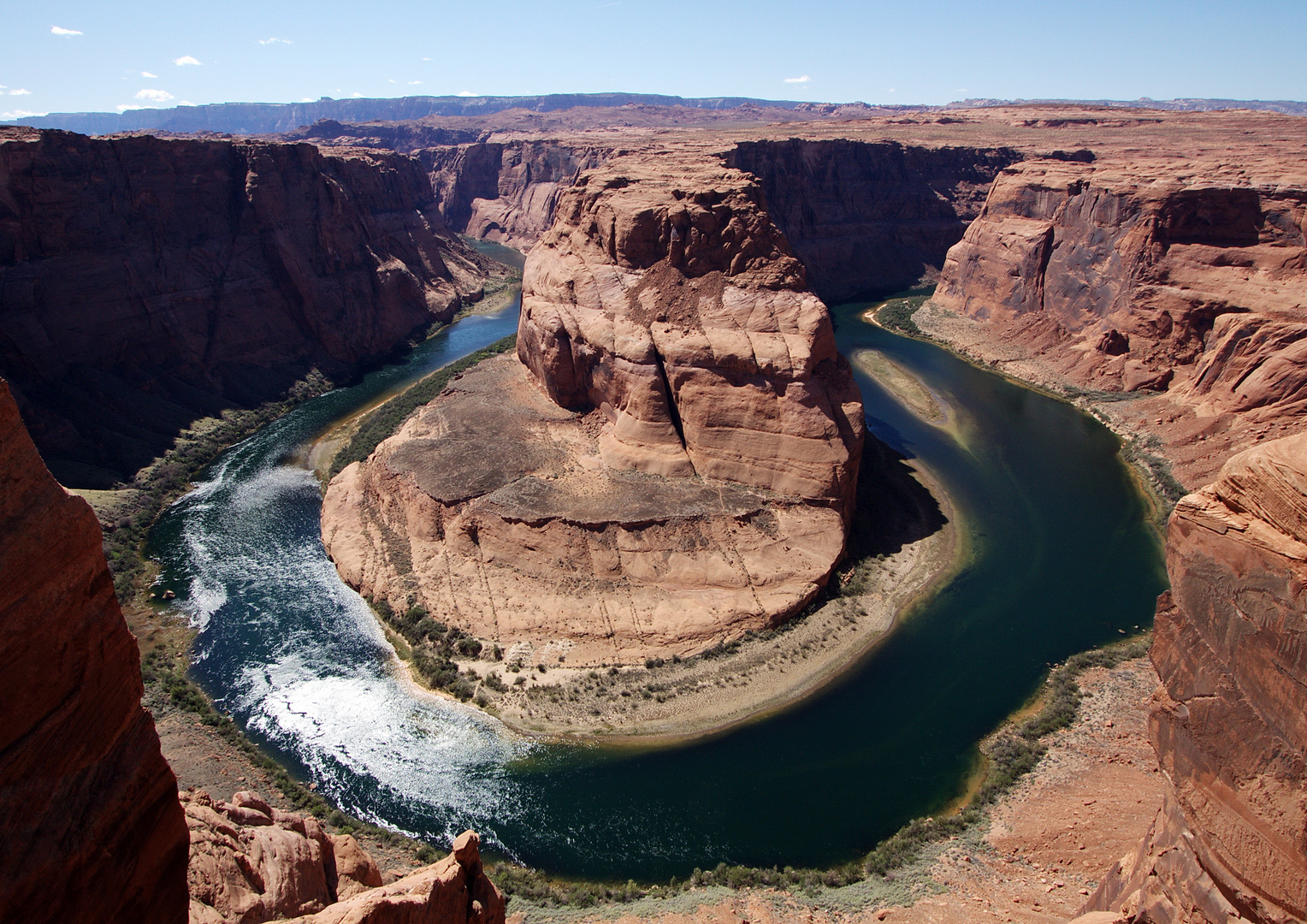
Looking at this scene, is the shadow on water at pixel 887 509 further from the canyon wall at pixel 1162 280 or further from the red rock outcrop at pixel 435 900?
the red rock outcrop at pixel 435 900

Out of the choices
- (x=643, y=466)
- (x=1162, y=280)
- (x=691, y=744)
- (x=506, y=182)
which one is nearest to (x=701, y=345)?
(x=643, y=466)

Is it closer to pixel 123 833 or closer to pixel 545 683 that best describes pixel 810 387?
pixel 545 683

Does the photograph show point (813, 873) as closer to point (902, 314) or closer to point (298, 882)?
point (298, 882)

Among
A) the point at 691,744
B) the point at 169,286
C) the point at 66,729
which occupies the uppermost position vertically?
the point at 169,286

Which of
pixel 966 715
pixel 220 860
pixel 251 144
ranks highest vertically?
pixel 251 144

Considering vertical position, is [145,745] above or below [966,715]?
above

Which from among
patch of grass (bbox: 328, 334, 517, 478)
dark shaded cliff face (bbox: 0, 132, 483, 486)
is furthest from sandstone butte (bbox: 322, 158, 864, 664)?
dark shaded cliff face (bbox: 0, 132, 483, 486)

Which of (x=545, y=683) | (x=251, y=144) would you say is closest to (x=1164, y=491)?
(x=545, y=683)
